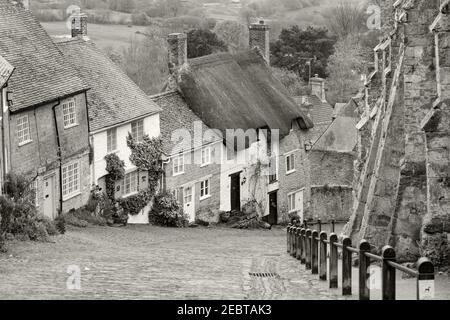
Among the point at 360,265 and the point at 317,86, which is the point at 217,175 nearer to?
the point at 317,86

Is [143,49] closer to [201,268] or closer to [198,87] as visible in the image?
[198,87]

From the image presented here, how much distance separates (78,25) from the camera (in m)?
42.2

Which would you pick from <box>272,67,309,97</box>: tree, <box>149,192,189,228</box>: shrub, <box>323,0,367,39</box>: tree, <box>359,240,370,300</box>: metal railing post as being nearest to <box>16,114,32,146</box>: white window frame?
<box>149,192,189,228</box>: shrub

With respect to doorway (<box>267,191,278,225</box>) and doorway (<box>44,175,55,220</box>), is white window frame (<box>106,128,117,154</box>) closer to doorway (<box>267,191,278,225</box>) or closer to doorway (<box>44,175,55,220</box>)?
doorway (<box>44,175,55,220</box>)

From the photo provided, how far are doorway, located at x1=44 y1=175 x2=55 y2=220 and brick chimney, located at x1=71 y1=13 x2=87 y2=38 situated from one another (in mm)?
11421

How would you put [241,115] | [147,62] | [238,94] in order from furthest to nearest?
1. [147,62]
2. [238,94]
3. [241,115]

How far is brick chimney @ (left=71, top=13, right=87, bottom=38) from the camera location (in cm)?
4228

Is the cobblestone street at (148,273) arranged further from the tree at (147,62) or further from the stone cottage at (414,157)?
the tree at (147,62)

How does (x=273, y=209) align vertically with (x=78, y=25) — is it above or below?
below

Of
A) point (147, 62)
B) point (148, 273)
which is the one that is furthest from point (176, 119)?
point (147, 62)

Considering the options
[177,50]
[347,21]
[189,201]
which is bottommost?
[189,201]

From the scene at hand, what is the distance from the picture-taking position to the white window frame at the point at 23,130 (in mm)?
29734

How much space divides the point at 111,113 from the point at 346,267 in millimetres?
24549

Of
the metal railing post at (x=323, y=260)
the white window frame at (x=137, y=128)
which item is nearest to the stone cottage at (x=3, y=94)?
the white window frame at (x=137, y=128)
